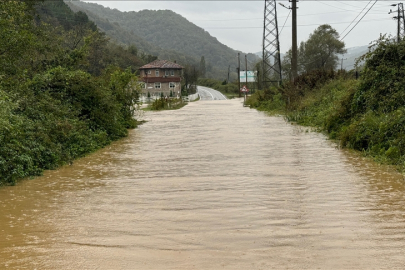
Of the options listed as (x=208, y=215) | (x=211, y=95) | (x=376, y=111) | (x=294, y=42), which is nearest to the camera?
(x=208, y=215)

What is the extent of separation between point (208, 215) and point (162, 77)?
105762mm

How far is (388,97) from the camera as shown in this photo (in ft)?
58.2

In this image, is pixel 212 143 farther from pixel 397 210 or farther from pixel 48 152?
pixel 397 210

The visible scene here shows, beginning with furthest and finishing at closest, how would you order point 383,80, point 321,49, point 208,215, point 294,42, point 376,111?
point 321,49 → point 294,42 → point 383,80 → point 376,111 → point 208,215

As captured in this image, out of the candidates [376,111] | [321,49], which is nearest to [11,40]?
[376,111]

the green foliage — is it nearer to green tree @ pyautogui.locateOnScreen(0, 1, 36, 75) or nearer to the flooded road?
the flooded road

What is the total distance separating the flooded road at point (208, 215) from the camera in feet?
21.0

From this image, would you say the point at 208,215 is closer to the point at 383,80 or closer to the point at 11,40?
the point at 11,40

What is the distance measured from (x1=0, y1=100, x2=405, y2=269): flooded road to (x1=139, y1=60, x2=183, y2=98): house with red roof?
98.6 metres

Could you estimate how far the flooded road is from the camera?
6402 mm

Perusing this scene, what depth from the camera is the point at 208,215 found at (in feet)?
27.6

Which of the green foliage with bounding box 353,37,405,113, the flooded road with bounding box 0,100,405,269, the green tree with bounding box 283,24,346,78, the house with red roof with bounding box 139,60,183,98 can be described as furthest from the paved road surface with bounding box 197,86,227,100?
the flooded road with bounding box 0,100,405,269

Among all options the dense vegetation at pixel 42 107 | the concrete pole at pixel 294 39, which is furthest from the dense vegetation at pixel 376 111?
the concrete pole at pixel 294 39

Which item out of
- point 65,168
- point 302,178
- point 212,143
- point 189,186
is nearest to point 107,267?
point 189,186
